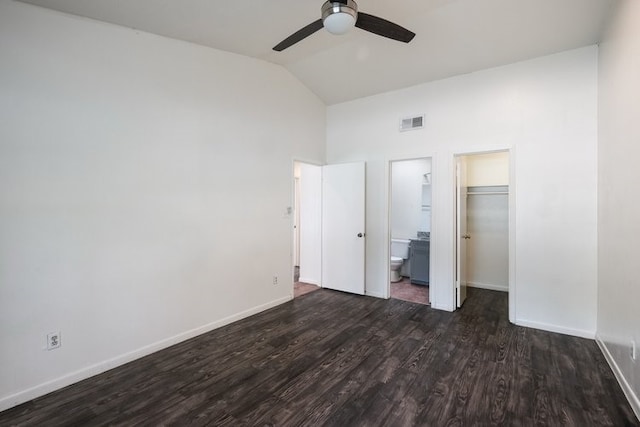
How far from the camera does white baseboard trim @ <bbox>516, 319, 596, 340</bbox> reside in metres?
3.14

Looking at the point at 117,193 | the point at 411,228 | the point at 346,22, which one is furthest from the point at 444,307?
the point at 117,193

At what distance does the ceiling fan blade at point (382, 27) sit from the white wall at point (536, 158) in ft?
5.90

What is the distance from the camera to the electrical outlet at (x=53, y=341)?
90.4 inches

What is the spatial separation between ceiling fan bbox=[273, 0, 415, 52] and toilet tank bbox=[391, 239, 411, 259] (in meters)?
3.80

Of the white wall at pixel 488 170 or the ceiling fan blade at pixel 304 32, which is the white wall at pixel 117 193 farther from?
the white wall at pixel 488 170

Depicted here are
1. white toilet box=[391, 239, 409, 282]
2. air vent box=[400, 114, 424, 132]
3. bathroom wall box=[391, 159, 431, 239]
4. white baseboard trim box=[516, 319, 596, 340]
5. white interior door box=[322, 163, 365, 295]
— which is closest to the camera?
white baseboard trim box=[516, 319, 596, 340]

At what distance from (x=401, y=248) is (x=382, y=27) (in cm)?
406

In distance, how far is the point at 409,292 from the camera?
15.8 feet

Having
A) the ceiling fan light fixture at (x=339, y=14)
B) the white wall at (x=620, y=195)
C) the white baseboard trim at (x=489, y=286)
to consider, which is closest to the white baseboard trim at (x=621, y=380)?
the white wall at (x=620, y=195)

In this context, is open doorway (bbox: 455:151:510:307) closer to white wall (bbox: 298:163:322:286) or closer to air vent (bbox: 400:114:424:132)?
air vent (bbox: 400:114:424:132)

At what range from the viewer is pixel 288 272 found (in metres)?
4.37

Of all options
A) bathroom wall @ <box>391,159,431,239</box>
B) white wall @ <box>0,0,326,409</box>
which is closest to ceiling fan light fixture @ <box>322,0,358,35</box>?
white wall @ <box>0,0,326,409</box>

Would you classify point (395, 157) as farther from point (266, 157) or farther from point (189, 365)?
point (189, 365)

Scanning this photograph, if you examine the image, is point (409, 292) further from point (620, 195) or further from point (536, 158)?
point (620, 195)
